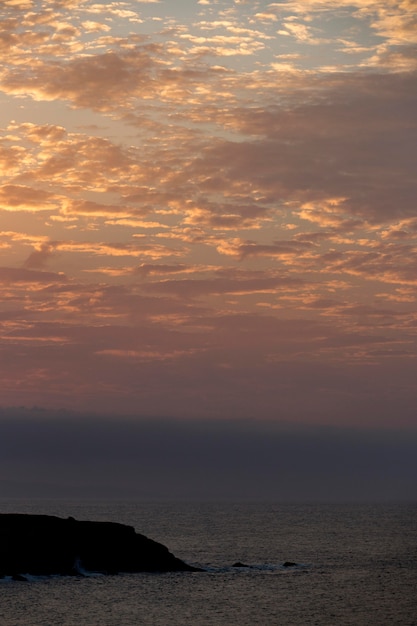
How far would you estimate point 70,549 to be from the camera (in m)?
101

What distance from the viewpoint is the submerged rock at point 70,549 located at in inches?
3812

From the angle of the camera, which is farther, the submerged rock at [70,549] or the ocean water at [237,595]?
the submerged rock at [70,549]

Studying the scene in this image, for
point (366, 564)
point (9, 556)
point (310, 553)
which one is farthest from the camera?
point (310, 553)

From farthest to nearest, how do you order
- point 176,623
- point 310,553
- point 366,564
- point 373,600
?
1. point 310,553
2. point 366,564
3. point 373,600
4. point 176,623

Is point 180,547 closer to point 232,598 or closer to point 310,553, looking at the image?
point 310,553

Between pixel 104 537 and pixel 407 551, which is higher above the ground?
pixel 104 537

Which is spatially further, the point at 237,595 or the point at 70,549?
the point at 70,549

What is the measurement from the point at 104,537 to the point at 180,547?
161 feet

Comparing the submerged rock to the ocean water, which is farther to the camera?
the submerged rock

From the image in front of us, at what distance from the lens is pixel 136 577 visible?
99625 millimetres

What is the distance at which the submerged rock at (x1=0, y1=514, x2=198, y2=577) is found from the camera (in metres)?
96.8

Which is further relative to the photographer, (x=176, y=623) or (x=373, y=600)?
(x=373, y=600)

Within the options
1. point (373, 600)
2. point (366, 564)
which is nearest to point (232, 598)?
point (373, 600)

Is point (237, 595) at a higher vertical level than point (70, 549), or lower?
lower
